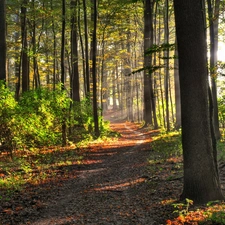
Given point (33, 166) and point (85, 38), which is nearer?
point (33, 166)

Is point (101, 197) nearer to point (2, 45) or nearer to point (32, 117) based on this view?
point (32, 117)

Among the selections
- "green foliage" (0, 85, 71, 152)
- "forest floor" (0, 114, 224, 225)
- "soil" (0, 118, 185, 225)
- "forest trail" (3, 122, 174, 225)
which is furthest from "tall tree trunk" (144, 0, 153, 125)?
"forest trail" (3, 122, 174, 225)

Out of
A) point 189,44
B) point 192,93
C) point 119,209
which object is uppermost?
point 189,44

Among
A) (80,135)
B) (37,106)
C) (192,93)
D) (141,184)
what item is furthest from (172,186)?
(80,135)

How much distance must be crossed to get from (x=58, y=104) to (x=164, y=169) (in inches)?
232

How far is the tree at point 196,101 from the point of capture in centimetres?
564

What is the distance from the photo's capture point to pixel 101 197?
721cm

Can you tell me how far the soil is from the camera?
5770 millimetres

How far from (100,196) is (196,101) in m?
3.64

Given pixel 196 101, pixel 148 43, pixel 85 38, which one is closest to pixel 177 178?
pixel 196 101

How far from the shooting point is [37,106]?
11.4 meters

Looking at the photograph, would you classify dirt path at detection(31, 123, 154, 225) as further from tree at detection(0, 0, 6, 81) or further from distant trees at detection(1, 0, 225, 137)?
tree at detection(0, 0, 6, 81)

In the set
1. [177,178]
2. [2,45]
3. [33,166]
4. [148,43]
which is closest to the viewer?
[177,178]

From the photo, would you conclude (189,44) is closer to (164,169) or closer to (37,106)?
(164,169)
